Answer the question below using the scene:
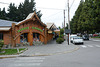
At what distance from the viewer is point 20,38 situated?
1825 cm

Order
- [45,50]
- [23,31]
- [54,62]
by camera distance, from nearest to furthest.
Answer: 1. [54,62]
2. [45,50]
3. [23,31]

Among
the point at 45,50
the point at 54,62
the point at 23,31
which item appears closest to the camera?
the point at 54,62

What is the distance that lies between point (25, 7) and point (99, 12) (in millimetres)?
28462

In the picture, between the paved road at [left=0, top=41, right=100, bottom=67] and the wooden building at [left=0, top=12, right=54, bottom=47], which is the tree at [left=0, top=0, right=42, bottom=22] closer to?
the wooden building at [left=0, top=12, right=54, bottom=47]

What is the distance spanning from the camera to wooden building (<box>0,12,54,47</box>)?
55.9ft

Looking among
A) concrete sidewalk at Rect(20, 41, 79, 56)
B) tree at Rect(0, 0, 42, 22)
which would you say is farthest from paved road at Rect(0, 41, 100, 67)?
tree at Rect(0, 0, 42, 22)

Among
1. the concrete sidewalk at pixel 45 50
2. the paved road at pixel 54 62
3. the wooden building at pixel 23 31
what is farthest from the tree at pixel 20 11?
the paved road at pixel 54 62

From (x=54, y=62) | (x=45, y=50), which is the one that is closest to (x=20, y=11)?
(x=45, y=50)

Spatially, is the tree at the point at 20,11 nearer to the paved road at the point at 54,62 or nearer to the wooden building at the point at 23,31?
the wooden building at the point at 23,31

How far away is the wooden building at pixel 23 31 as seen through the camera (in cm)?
1705

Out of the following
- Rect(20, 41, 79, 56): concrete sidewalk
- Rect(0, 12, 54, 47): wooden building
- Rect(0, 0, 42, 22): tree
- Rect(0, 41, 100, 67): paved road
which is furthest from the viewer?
Rect(0, 0, 42, 22): tree

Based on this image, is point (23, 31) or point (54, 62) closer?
point (54, 62)

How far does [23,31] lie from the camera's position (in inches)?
704

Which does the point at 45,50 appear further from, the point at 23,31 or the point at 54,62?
the point at 23,31
